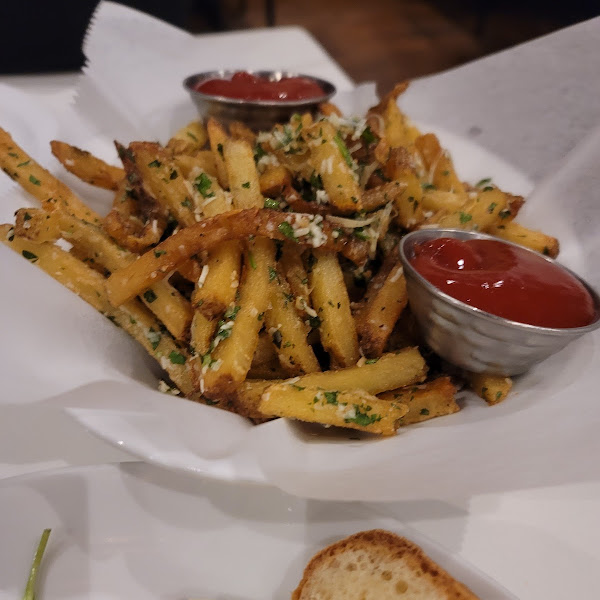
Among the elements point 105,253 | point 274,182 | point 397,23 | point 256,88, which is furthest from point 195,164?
point 397,23

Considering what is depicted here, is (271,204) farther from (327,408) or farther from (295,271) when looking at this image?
(327,408)

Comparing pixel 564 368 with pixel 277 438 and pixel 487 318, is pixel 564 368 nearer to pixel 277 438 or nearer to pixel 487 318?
pixel 487 318

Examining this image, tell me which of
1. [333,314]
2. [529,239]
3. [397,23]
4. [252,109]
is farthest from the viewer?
[397,23]

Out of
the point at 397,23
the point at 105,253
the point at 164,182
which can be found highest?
the point at 164,182

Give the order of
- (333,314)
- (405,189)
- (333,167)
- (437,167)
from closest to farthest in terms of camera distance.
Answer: (333,314) < (333,167) < (405,189) < (437,167)

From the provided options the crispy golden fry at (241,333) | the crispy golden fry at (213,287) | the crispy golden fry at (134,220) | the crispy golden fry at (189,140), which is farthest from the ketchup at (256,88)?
the crispy golden fry at (241,333)

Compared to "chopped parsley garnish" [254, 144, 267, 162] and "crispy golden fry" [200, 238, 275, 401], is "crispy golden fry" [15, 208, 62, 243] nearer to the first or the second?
"crispy golden fry" [200, 238, 275, 401]
